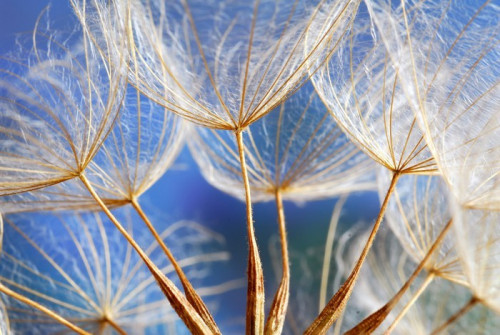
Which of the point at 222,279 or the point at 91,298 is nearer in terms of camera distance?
the point at 91,298

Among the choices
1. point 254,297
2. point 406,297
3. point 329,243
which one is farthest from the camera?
point 329,243

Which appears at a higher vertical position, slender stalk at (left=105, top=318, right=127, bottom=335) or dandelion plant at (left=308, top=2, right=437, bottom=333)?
dandelion plant at (left=308, top=2, right=437, bottom=333)

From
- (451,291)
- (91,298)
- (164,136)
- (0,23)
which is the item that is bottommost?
(451,291)

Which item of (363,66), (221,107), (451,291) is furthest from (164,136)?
(451,291)

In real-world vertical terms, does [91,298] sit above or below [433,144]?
above

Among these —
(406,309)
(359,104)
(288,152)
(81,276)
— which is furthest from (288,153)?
(81,276)

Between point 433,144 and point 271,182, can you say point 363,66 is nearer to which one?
point 433,144

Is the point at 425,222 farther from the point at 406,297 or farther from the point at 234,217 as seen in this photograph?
the point at 234,217

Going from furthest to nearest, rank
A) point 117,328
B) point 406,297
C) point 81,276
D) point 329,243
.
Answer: point 329,243, point 406,297, point 81,276, point 117,328

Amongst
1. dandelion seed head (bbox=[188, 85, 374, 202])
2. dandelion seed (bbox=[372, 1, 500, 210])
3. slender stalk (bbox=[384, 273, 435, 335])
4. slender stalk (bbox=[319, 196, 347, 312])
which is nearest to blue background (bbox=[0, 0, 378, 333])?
slender stalk (bbox=[319, 196, 347, 312])

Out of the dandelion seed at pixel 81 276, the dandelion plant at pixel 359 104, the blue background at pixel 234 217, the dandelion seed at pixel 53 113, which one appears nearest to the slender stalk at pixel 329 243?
the blue background at pixel 234 217

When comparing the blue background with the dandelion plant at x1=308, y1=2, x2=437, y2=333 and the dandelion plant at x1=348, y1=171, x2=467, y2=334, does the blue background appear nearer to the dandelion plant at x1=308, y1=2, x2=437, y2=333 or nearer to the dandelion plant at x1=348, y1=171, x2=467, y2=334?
the dandelion plant at x1=348, y1=171, x2=467, y2=334
